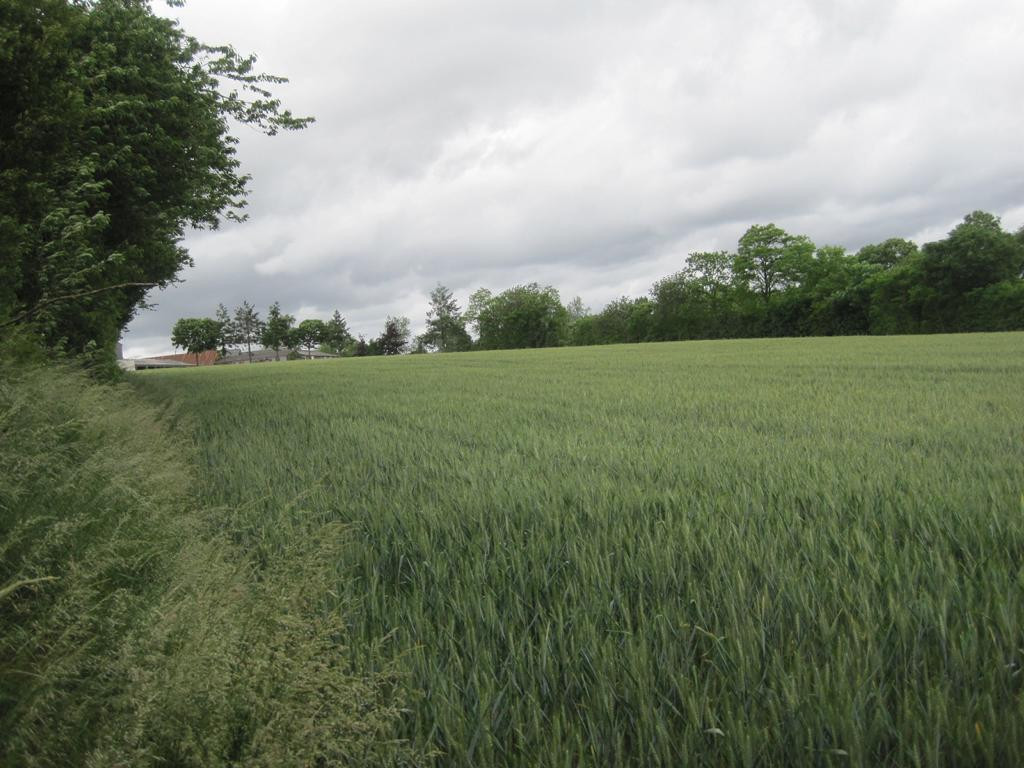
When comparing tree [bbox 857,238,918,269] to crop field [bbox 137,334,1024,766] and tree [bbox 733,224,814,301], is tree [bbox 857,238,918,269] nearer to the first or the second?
tree [bbox 733,224,814,301]

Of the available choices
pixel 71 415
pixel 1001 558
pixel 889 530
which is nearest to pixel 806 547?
pixel 889 530

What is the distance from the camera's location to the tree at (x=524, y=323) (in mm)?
77688

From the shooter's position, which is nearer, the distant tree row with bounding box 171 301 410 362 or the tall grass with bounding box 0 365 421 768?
the tall grass with bounding box 0 365 421 768

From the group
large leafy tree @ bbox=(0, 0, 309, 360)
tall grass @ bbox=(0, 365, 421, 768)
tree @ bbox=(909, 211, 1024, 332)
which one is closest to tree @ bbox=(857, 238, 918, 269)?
tree @ bbox=(909, 211, 1024, 332)

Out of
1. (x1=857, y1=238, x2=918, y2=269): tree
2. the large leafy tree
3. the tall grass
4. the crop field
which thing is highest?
(x1=857, y1=238, x2=918, y2=269): tree

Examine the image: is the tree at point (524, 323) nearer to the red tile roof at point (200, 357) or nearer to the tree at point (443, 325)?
the tree at point (443, 325)

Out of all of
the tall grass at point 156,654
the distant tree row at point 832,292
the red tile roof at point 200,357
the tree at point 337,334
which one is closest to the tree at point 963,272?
the distant tree row at point 832,292

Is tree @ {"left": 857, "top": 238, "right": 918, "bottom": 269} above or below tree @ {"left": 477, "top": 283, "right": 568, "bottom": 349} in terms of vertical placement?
above

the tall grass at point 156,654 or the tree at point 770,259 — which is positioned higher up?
the tree at point 770,259

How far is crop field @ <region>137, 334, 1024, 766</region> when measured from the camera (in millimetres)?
1484

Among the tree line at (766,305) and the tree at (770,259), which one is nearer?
the tree line at (766,305)

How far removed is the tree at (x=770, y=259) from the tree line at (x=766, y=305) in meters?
0.12

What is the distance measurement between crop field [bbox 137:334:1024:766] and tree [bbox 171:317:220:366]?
10909cm

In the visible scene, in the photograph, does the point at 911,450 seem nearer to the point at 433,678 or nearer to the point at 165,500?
the point at 433,678
